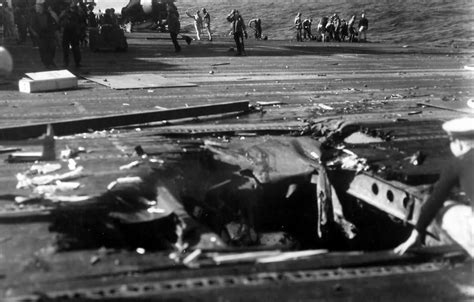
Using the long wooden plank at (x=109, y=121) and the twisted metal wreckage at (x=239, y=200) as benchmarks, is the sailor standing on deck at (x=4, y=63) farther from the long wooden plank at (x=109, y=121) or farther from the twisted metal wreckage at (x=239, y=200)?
the long wooden plank at (x=109, y=121)

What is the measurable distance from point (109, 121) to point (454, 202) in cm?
689

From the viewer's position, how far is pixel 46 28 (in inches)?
846

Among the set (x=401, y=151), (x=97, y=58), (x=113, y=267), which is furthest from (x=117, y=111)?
(x=97, y=58)

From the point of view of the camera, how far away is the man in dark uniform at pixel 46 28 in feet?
69.9

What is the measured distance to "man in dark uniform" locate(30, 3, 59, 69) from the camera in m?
21.3

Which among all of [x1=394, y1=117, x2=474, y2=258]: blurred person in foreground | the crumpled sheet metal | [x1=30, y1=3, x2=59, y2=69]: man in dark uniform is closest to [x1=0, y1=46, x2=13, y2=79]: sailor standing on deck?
the crumpled sheet metal

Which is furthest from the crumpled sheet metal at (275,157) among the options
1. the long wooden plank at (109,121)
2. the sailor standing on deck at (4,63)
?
the sailor standing on deck at (4,63)

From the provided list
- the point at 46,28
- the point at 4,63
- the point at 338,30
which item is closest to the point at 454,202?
the point at 4,63

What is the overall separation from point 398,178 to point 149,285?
12.6 ft

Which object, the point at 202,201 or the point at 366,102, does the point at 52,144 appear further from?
the point at 366,102

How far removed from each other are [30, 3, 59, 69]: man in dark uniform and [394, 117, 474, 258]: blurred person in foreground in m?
18.1

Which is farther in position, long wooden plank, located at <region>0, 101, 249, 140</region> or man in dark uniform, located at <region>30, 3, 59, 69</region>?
man in dark uniform, located at <region>30, 3, 59, 69</region>

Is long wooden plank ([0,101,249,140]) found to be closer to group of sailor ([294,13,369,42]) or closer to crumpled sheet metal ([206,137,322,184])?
crumpled sheet metal ([206,137,322,184])

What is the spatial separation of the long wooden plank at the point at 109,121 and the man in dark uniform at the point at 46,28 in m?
10.8
